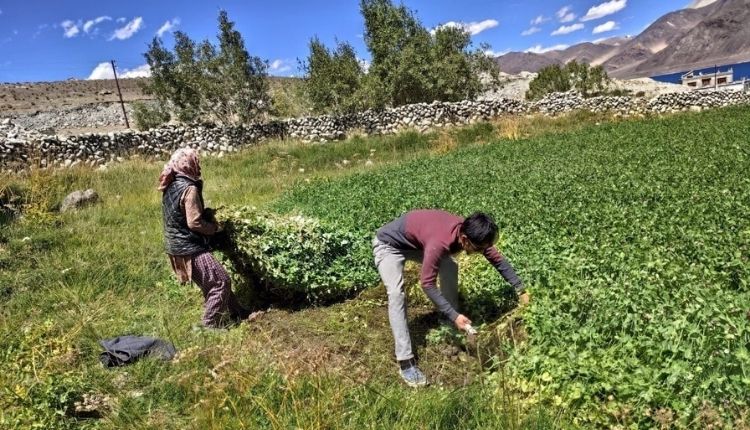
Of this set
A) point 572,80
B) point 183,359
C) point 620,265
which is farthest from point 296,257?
point 572,80

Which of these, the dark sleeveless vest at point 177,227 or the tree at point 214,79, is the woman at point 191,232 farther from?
the tree at point 214,79

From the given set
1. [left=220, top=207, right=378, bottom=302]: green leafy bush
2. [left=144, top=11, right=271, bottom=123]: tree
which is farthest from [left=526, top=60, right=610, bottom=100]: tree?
[left=220, top=207, right=378, bottom=302]: green leafy bush

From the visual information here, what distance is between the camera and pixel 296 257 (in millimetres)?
5402

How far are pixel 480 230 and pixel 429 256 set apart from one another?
419 millimetres

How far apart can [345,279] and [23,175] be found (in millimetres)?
12072

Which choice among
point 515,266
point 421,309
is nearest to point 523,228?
point 515,266

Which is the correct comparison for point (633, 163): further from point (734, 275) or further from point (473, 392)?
point (473, 392)

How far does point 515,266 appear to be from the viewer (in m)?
4.77

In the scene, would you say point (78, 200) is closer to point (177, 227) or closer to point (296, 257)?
point (177, 227)

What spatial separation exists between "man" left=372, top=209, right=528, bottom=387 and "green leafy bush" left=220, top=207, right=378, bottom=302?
4.05 feet

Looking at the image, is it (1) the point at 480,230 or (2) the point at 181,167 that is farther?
(2) the point at 181,167

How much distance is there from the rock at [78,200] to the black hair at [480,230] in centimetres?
1015

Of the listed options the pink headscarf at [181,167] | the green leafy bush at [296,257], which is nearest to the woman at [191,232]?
the pink headscarf at [181,167]

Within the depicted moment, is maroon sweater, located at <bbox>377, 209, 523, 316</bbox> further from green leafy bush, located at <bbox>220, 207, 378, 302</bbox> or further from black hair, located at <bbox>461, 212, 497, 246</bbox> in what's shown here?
green leafy bush, located at <bbox>220, 207, 378, 302</bbox>
